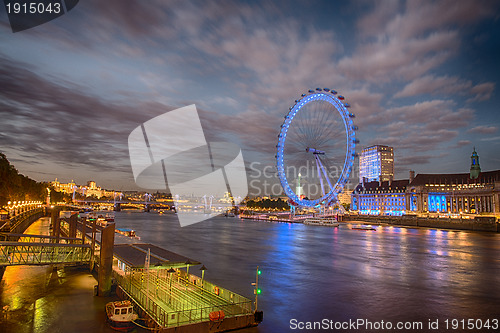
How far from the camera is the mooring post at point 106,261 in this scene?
2311cm

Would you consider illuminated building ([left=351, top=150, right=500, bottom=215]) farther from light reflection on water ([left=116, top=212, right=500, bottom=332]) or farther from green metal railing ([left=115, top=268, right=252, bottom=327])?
green metal railing ([left=115, top=268, right=252, bottom=327])

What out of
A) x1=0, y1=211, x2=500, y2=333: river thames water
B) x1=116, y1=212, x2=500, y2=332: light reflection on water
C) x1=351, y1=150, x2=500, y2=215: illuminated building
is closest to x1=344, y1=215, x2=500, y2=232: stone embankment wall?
x1=351, y1=150, x2=500, y2=215: illuminated building

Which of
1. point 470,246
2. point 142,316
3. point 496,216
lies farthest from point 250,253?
point 496,216

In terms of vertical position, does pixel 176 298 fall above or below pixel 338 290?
above

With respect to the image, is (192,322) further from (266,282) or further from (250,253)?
(250,253)

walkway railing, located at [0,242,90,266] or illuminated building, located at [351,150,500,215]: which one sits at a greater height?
illuminated building, located at [351,150,500,215]

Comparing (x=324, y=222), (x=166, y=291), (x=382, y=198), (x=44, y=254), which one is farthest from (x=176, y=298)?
(x=382, y=198)

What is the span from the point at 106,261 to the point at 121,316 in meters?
5.54

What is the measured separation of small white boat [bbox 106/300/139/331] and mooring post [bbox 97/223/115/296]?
4180 millimetres

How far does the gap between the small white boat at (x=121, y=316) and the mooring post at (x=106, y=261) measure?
165 inches

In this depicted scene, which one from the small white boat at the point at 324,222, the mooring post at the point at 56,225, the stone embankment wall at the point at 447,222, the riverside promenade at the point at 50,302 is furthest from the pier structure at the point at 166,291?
the stone embankment wall at the point at 447,222

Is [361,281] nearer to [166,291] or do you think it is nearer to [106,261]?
[166,291]

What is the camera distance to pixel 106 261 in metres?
23.2

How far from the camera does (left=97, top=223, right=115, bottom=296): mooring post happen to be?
23.1m
